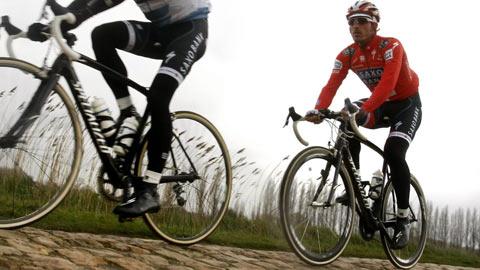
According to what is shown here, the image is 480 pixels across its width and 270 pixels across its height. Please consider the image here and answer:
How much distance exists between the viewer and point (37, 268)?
3.08 meters

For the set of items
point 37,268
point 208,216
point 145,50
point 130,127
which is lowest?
point 37,268

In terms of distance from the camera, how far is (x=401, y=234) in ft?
18.4

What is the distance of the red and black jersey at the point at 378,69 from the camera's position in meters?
5.13

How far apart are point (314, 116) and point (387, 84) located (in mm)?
739

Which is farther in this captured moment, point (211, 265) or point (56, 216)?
point (56, 216)

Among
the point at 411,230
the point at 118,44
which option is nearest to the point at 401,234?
the point at 411,230

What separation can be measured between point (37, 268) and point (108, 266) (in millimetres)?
527

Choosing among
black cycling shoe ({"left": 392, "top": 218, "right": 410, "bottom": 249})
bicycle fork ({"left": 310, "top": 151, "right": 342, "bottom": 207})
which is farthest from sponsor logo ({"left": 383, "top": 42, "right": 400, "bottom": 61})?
black cycling shoe ({"left": 392, "top": 218, "right": 410, "bottom": 249})

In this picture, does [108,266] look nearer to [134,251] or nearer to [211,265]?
[134,251]

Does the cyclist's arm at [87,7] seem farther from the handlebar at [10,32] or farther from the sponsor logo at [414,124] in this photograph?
the sponsor logo at [414,124]

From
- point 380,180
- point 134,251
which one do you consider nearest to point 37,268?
point 134,251

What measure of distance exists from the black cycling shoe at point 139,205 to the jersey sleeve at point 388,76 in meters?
2.12

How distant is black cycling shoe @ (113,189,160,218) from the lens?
12.4 feet

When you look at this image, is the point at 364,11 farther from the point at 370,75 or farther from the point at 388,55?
the point at 370,75
